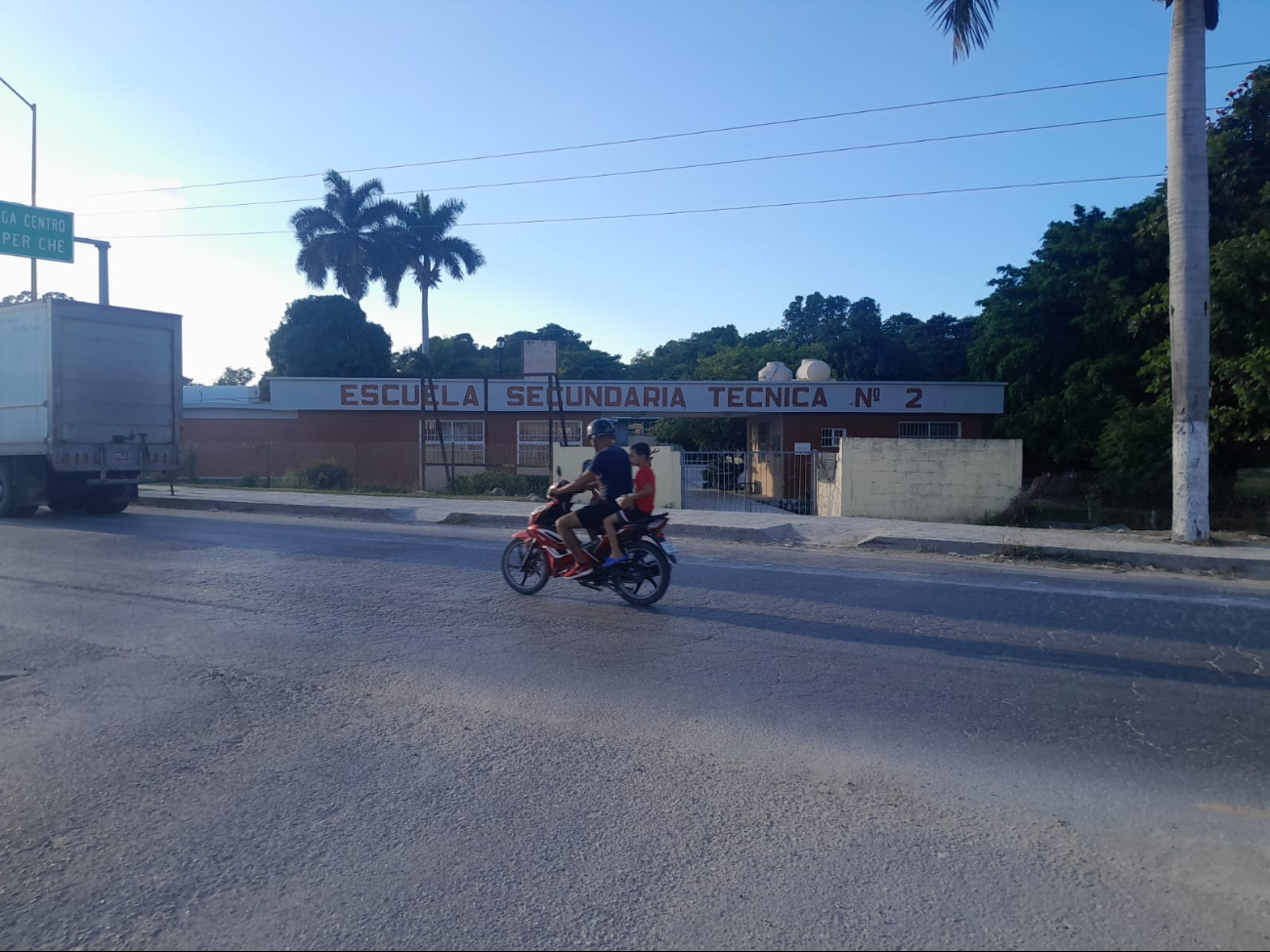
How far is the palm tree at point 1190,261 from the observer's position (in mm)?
13578

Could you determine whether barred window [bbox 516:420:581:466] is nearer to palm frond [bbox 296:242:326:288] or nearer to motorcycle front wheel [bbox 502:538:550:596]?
motorcycle front wheel [bbox 502:538:550:596]

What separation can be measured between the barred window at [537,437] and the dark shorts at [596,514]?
2074 centimetres

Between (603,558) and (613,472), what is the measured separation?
830 mm

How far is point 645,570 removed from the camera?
9133 mm

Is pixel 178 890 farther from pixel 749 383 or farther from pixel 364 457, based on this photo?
pixel 749 383

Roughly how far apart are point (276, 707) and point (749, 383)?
27104mm

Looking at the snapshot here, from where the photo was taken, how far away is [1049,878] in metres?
3.79

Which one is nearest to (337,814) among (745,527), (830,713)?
(830,713)

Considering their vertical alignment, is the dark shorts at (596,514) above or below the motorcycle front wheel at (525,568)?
above

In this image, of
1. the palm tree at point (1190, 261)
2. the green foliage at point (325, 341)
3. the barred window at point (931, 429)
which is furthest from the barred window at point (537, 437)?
the green foliage at point (325, 341)

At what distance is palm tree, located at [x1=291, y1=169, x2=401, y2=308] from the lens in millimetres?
51281

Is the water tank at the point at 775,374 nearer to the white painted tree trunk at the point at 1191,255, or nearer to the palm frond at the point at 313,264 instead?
the white painted tree trunk at the point at 1191,255

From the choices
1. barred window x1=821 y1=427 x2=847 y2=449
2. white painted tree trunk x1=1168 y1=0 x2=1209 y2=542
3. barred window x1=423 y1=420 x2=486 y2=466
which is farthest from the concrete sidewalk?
barred window x1=821 y1=427 x2=847 y2=449

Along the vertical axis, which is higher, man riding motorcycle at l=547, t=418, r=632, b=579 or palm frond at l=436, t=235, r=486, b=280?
palm frond at l=436, t=235, r=486, b=280
